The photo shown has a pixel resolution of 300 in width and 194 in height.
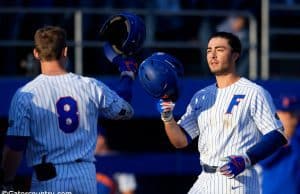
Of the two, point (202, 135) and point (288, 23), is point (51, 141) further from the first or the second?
point (288, 23)

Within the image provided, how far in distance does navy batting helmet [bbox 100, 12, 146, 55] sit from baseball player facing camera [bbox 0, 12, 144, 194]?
0.72m

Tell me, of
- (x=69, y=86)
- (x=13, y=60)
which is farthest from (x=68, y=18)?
(x=69, y=86)

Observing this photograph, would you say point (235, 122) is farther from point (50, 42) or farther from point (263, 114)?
point (50, 42)

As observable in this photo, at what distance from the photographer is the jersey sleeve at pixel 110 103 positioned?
20.5ft

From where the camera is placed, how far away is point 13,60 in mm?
10703

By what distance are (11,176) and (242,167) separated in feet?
4.74

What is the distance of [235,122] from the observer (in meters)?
6.35

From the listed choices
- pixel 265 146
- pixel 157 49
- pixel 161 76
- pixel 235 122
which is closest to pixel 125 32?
pixel 161 76

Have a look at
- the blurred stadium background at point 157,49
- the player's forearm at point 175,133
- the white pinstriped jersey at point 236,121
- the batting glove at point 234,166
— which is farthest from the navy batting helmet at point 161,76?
the blurred stadium background at point 157,49

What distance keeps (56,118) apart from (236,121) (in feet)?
3.83

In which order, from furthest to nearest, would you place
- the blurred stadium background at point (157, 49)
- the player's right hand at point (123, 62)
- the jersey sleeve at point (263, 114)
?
the blurred stadium background at point (157, 49) → the player's right hand at point (123, 62) → the jersey sleeve at point (263, 114)

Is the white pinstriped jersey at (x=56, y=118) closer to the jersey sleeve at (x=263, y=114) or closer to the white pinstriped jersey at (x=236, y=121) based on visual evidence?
the white pinstriped jersey at (x=236, y=121)

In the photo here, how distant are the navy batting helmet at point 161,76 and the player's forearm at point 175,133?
171mm

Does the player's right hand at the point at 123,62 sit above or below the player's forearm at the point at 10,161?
above
